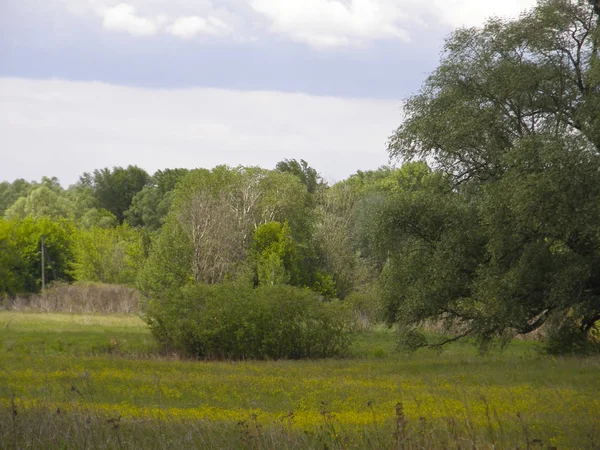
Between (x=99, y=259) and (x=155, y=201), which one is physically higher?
(x=155, y=201)

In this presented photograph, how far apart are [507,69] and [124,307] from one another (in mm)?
48460

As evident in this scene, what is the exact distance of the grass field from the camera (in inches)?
372


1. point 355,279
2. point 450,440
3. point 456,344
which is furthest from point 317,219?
point 450,440

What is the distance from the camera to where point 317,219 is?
271 feet

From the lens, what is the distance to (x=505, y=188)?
26.6m

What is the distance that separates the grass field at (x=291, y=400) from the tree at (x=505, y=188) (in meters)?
2.47

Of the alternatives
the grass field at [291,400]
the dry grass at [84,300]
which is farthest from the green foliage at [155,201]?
the grass field at [291,400]

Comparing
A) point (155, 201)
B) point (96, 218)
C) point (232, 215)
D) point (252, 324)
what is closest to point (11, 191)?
point (96, 218)

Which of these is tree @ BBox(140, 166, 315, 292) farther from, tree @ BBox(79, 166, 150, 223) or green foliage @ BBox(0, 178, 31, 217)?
green foliage @ BBox(0, 178, 31, 217)

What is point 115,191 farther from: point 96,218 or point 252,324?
point 252,324

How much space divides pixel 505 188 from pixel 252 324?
14.1 meters

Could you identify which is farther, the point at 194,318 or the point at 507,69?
the point at 194,318

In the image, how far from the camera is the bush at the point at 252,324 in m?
36.2

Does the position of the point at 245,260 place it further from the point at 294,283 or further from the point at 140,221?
the point at 140,221
